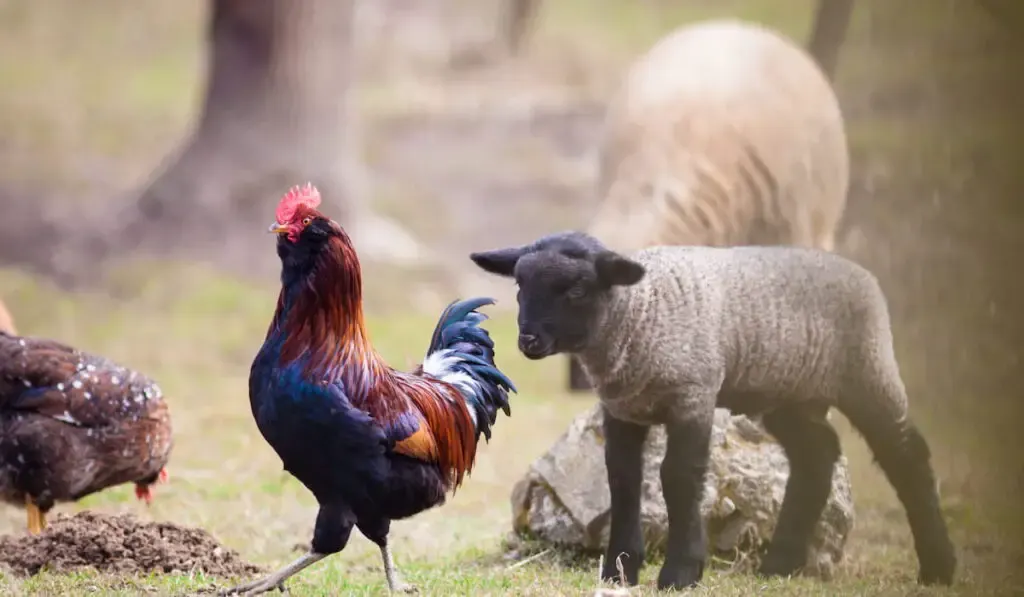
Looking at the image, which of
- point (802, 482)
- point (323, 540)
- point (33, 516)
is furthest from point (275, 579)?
point (802, 482)

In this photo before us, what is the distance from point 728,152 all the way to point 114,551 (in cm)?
522

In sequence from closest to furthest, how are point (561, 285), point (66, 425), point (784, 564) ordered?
point (561, 285) < point (784, 564) < point (66, 425)

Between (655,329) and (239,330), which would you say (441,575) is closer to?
(655,329)

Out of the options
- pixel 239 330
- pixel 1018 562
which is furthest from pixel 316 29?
pixel 1018 562

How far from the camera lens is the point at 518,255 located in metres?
4.95

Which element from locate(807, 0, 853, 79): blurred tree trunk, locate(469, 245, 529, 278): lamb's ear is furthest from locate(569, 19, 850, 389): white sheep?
locate(469, 245, 529, 278): lamb's ear

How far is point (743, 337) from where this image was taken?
5191 millimetres

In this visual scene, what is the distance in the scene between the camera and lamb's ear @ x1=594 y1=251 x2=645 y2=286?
4840 mm

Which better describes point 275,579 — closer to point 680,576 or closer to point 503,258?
point 503,258

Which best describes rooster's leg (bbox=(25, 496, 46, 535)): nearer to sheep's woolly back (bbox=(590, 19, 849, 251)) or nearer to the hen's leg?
the hen's leg

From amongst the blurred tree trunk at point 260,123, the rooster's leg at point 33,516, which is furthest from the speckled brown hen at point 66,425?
the blurred tree trunk at point 260,123

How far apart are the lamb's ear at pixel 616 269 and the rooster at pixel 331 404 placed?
782 millimetres

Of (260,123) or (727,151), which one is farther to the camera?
(260,123)

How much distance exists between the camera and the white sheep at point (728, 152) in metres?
8.78
